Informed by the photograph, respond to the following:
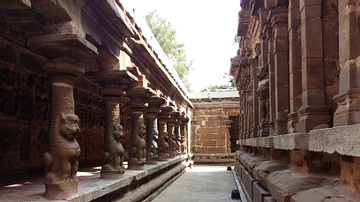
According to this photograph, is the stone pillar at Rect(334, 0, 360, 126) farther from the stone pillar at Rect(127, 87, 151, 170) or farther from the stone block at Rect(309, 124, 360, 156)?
the stone pillar at Rect(127, 87, 151, 170)

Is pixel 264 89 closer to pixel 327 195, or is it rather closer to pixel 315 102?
pixel 315 102

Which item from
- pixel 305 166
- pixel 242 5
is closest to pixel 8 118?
pixel 305 166

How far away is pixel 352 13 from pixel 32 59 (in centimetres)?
583

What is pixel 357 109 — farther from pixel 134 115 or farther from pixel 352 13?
pixel 134 115

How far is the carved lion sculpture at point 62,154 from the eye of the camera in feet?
12.5

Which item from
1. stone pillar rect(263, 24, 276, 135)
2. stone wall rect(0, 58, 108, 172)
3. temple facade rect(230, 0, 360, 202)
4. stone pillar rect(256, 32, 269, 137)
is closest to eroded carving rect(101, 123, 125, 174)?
stone wall rect(0, 58, 108, 172)

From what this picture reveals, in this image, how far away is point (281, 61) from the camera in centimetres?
523

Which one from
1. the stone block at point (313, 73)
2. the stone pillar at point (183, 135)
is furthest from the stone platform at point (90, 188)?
the stone pillar at point (183, 135)

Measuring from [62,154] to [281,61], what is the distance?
11.9 ft

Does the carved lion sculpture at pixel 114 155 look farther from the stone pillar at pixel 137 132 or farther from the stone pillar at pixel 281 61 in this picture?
the stone pillar at pixel 281 61

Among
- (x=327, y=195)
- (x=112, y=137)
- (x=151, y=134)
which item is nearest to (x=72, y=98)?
(x=112, y=137)

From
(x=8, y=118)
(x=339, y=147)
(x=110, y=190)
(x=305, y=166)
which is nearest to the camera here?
(x=339, y=147)

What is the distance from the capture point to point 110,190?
4957 mm

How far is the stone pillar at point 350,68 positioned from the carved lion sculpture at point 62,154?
2.97 metres
